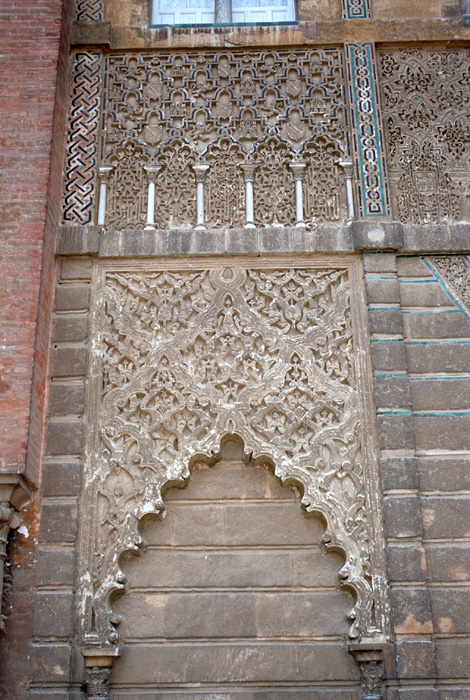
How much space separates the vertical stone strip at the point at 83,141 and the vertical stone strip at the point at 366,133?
223 cm

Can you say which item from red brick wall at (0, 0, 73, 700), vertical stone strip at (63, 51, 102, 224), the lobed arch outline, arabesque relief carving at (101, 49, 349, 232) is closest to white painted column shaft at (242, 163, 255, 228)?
arabesque relief carving at (101, 49, 349, 232)

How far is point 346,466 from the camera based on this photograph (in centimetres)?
598

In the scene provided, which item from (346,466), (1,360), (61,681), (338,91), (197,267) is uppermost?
(338,91)

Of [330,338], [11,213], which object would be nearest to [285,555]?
[330,338]

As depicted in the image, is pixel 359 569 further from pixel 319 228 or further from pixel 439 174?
pixel 439 174

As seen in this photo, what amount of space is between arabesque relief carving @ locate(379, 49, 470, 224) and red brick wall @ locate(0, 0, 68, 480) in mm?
2883

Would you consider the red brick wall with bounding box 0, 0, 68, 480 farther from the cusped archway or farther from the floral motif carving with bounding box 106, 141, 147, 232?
the cusped archway

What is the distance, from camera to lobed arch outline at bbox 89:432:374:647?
5.63m

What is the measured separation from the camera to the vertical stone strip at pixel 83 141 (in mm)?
6809

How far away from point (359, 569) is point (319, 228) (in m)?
2.74

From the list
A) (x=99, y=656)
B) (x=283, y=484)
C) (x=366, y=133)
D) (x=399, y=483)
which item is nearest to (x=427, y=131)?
(x=366, y=133)

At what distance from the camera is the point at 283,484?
6016 mm

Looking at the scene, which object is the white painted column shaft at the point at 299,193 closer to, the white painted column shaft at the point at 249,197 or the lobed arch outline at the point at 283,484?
the white painted column shaft at the point at 249,197

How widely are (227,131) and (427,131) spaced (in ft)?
5.76
